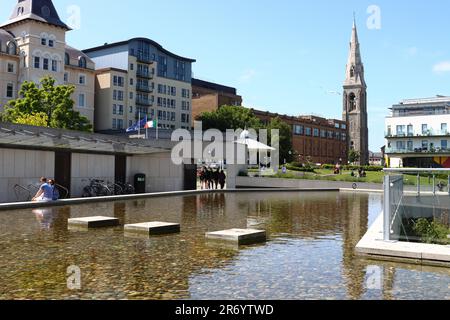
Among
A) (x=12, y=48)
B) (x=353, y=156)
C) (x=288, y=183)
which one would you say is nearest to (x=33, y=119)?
(x=12, y=48)

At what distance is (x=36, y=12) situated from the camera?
218 feet

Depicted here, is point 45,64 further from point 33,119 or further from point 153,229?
point 153,229

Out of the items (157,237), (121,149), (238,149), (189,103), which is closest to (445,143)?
(189,103)

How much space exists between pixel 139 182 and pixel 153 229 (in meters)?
18.6

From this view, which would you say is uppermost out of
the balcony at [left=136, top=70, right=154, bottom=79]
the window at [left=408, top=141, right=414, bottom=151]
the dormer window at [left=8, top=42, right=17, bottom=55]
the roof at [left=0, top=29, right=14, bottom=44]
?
the roof at [left=0, top=29, right=14, bottom=44]

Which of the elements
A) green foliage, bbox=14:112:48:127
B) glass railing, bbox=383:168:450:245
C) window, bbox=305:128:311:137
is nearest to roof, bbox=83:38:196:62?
green foliage, bbox=14:112:48:127

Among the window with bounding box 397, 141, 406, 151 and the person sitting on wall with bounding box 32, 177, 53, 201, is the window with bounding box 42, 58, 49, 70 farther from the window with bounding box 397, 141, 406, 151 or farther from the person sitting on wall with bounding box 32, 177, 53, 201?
the window with bounding box 397, 141, 406, 151

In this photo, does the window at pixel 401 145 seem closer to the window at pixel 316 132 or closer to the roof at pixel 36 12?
the window at pixel 316 132

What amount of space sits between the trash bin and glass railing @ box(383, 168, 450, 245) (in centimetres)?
2028

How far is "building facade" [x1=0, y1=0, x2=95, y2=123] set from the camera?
64562 millimetres

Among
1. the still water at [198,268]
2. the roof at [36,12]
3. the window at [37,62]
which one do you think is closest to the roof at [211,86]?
the roof at [36,12]

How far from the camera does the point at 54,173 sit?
25703 mm
